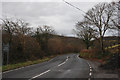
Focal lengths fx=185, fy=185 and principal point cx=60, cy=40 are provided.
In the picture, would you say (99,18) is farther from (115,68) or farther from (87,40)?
(115,68)

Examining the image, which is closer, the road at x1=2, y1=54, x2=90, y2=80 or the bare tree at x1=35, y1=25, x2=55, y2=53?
the road at x1=2, y1=54, x2=90, y2=80

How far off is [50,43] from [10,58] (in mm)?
30739

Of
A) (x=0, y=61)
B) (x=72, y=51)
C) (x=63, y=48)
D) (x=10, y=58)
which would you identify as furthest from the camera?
(x=72, y=51)

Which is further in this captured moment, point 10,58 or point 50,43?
point 50,43

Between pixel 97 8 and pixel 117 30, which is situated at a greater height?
pixel 97 8

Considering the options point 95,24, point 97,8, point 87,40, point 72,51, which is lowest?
point 72,51

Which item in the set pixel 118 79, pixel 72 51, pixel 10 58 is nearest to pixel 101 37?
pixel 10 58

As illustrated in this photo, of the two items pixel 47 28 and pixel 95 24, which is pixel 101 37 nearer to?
pixel 95 24

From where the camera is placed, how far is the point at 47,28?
60938mm

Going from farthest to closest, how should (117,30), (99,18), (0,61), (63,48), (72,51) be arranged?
(72,51)
(63,48)
(99,18)
(0,61)
(117,30)

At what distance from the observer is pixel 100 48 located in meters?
43.2

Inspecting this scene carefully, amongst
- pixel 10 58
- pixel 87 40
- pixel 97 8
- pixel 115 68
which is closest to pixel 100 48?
pixel 97 8

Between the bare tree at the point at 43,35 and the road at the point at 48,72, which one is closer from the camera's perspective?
the road at the point at 48,72

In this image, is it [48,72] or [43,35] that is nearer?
[48,72]
